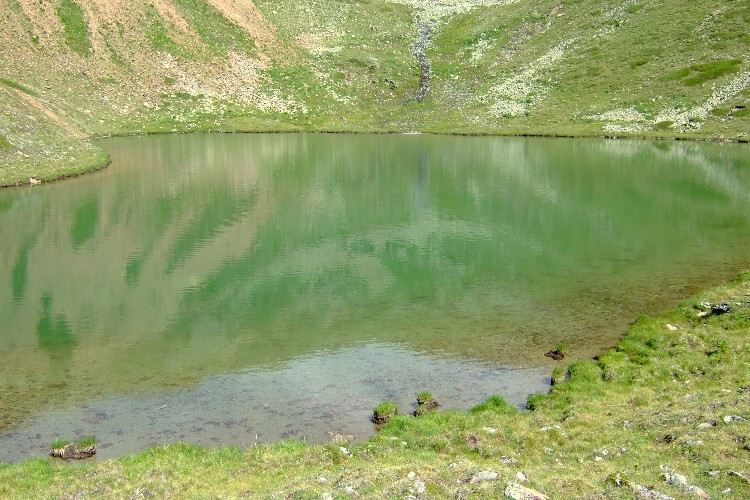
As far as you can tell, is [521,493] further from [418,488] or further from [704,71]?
[704,71]

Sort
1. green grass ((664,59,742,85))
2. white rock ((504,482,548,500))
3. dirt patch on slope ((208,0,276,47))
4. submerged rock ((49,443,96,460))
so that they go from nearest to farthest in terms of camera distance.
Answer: white rock ((504,482,548,500))
submerged rock ((49,443,96,460))
green grass ((664,59,742,85))
dirt patch on slope ((208,0,276,47))

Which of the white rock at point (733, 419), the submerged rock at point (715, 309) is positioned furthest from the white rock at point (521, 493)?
the submerged rock at point (715, 309)

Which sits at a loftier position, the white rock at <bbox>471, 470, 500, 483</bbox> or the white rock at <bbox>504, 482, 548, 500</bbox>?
the white rock at <bbox>504, 482, 548, 500</bbox>

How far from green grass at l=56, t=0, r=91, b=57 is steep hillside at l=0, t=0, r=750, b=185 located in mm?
289

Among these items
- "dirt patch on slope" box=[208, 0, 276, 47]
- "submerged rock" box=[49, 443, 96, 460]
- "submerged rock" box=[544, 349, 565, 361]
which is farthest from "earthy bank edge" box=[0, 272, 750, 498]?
"dirt patch on slope" box=[208, 0, 276, 47]

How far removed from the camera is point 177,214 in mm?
47531

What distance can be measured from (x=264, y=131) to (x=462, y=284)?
81799mm

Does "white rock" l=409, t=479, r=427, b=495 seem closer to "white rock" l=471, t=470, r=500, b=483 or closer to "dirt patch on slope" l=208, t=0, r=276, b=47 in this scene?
"white rock" l=471, t=470, r=500, b=483

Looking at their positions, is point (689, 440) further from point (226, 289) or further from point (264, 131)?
point (264, 131)

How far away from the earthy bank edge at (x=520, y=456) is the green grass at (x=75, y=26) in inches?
4563

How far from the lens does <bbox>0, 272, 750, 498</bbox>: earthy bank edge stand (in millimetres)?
12703

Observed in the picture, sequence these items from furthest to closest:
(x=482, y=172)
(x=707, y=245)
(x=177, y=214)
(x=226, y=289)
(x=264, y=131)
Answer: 1. (x=264, y=131)
2. (x=482, y=172)
3. (x=177, y=214)
4. (x=707, y=245)
5. (x=226, y=289)

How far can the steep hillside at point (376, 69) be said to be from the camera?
104250mm

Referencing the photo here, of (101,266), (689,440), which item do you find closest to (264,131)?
(101,266)
